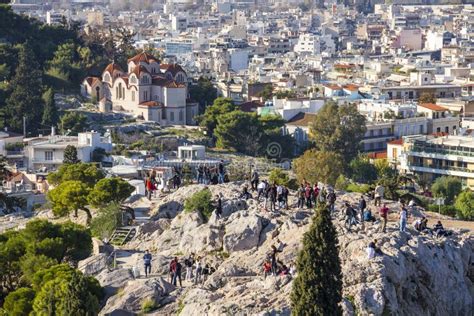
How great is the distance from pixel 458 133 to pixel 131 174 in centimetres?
1917

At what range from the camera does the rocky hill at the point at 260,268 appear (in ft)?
65.9

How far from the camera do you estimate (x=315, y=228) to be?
18.8 m

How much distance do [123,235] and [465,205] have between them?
16820 millimetres

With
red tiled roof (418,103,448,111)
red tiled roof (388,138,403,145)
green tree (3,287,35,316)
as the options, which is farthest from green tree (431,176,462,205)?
green tree (3,287,35,316)

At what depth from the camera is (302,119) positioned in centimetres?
5891

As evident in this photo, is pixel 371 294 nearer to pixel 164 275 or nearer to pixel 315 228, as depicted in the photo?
pixel 315 228

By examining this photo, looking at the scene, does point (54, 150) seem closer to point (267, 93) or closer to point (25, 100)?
point (25, 100)

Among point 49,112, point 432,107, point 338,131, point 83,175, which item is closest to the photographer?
point 83,175

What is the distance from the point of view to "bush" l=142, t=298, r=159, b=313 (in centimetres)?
2062

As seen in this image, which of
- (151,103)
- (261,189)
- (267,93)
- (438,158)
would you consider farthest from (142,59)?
(261,189)

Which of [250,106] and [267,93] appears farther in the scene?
[267,93]

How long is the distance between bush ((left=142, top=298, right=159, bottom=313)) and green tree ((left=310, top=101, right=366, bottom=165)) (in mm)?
32933

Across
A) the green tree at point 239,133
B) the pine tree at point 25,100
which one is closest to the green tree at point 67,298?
the pine tree at point 25,100

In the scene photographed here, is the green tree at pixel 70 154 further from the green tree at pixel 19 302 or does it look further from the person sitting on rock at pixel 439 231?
the green tree at pixel 19 302
